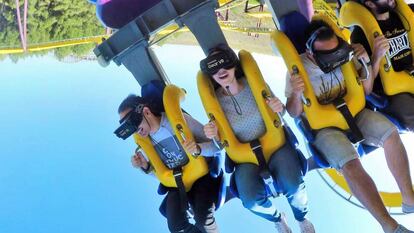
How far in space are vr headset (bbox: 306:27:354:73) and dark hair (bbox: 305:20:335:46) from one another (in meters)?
0.02

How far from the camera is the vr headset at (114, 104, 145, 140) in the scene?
3.68 m

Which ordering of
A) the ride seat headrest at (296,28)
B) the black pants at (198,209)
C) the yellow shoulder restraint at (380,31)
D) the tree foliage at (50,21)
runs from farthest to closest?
the tree foliage at (50,21) → the ride seat headrest at (296,28) → the black pants at (198,209) → the yellow shoulder restraint at (380,31)

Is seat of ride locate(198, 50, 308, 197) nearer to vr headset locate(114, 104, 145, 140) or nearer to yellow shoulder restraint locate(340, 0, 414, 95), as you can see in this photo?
vr headset locate(114, 104, 145, 140)

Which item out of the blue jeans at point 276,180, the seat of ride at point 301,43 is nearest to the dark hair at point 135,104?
the blue jeans at point 276,180

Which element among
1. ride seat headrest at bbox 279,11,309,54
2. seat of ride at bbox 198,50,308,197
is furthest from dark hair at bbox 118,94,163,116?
ride seat headrest at bbox 279,11,309,54

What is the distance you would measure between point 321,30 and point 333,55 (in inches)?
8.3

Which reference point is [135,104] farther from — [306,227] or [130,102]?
[306,227]

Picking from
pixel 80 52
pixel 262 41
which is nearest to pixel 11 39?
pixel 80 52

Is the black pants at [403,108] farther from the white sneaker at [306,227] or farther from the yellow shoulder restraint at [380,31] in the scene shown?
the white sneaker at [306,227]

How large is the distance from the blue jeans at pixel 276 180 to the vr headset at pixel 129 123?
90cm

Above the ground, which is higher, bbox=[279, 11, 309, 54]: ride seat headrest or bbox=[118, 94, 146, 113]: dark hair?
bbox=[118, 94, 146, 113]: dark hair

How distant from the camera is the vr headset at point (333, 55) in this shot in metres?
3.47

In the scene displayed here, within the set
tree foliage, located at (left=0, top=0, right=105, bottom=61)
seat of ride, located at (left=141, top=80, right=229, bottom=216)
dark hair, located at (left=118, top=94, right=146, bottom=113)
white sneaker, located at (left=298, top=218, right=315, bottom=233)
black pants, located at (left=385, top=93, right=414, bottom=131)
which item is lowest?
white sneaker, located at (left=298, top=218, right=315, bottom=233)

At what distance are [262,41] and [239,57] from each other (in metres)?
16.5
